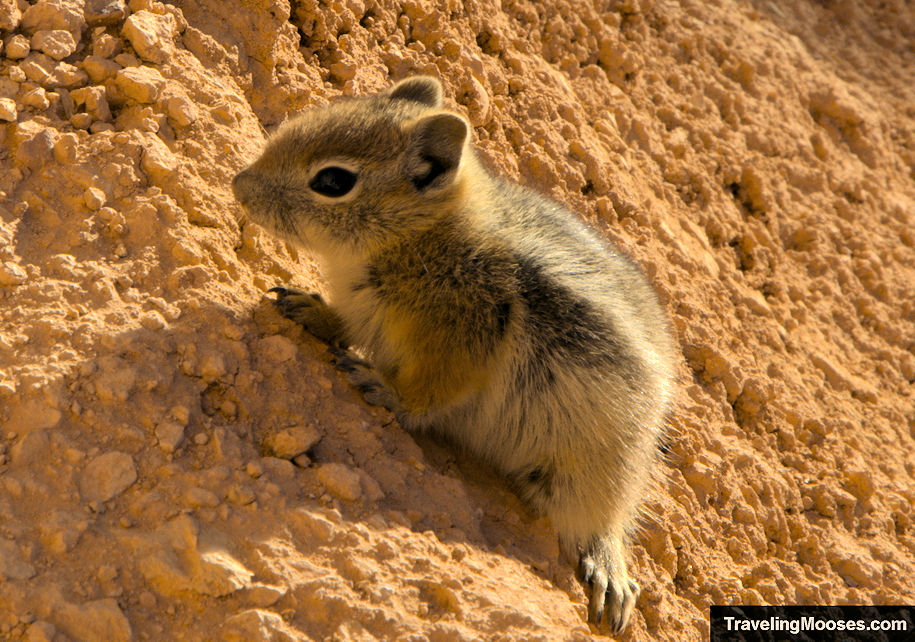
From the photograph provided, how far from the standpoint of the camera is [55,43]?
345 centimetres

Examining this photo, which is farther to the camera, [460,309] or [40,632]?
[460,309]

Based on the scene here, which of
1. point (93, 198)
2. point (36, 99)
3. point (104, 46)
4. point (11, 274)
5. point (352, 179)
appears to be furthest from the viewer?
point (104, 46)

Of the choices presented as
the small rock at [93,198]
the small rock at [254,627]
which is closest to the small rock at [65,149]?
the small rock at [93,198]

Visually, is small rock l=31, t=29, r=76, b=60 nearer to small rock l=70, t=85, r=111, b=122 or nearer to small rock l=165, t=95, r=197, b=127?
small rock l=70, t=85, r=111, b=122

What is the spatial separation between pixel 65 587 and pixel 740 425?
3.62 m

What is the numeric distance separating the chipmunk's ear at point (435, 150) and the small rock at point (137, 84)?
111 centimetres

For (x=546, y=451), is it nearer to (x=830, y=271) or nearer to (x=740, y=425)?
(x=740, y=425)

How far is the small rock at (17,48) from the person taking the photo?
3.34m

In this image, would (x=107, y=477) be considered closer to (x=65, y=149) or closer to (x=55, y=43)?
(x=65, y=149)

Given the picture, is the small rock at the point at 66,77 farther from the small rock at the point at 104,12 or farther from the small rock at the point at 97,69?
the small rock at the point at 104,12

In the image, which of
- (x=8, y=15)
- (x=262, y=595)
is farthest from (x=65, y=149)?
(x=262, y=595)

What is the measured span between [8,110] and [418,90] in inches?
66.4

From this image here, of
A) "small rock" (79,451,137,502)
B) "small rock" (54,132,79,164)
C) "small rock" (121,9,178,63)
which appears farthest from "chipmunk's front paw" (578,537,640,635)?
"small rock" (121,9,178,63)

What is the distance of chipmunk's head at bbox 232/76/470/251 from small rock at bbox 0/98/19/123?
2.74 feet
